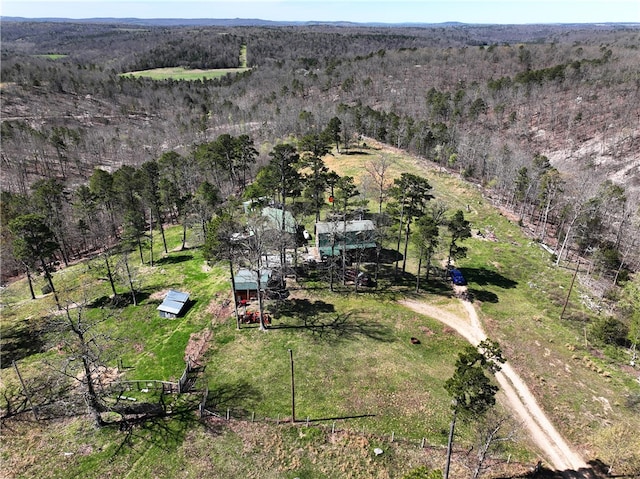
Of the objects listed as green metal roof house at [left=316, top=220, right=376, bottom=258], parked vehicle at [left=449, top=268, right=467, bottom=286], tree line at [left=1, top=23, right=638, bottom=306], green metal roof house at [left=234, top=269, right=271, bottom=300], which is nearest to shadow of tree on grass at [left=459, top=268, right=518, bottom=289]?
parked vehicle at [left=449, top=268, right=467, bottom=286]

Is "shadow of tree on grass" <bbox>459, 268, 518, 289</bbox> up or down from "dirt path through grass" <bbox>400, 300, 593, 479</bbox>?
down

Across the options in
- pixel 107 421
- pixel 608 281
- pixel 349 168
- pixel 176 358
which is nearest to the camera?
pixel 107 421

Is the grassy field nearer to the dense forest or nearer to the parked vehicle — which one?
the parked vehicle

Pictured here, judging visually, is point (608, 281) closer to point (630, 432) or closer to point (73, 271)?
point (630, 432)

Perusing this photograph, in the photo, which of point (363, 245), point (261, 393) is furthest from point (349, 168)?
point (261, 393)

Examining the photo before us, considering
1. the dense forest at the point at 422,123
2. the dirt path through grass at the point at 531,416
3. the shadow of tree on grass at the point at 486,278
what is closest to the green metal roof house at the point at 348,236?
the shadow of tree on grass at the point at 486,278

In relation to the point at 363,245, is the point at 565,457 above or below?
below
